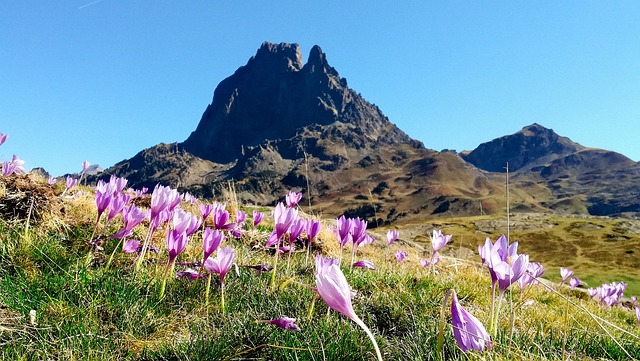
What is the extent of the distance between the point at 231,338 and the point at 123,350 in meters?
0.73

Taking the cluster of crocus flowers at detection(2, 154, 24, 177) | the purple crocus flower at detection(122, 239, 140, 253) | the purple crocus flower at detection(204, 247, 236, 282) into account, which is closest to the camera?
the purple crocus flower at detection(204, 247, 236, 282)

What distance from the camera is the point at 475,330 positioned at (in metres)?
1.83

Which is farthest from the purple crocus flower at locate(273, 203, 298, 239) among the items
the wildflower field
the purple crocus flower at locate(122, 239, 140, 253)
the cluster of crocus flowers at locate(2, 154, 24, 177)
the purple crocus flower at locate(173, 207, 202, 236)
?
the cluster of crocus flowers at locate(2, 154, 24, 177)

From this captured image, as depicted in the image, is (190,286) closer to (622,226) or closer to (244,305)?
(244,305)

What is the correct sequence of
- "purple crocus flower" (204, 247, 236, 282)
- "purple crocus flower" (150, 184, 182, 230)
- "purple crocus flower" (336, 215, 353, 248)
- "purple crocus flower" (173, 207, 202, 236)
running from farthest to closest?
"purple crocus flower" (336, 215, 353, 248) < "purple crocus flower" (150, 184, 182, 230) < "purple crocus flower" (173, 207, 202, 236) < "purple crocus flower" (204, 247, 236, 282)

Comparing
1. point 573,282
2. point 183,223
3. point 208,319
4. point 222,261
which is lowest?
point 573,282

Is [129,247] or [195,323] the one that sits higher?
[129,247]

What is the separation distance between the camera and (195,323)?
2.94 meters

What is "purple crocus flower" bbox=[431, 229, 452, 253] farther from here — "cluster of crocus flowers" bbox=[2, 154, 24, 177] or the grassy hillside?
"cluster of crocus flowers" bbox=[2, 154, 24, 177]

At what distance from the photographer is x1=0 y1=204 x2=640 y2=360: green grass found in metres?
2.47

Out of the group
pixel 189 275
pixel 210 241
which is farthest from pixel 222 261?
pixel 189 275

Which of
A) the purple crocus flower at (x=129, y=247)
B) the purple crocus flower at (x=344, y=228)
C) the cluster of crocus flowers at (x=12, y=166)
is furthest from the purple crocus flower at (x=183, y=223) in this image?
the cluster of crocus flowers at (x=12, y=166)

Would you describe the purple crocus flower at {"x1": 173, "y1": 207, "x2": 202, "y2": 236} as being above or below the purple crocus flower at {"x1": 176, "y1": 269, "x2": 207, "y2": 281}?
above

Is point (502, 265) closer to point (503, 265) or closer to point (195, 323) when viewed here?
point (503, 265)
